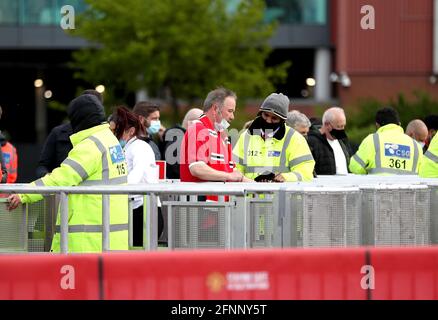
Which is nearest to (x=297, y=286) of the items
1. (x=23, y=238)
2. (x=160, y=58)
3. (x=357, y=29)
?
(x=23, y=238)

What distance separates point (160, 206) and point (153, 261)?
6.44ft

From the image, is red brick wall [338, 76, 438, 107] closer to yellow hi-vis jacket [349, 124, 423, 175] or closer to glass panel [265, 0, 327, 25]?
glass panel [265, 0, 327, 25]

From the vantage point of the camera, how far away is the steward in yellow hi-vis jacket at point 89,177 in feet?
30.0

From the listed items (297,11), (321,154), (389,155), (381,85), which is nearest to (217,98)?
(389,155)

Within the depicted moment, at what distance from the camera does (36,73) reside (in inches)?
2037

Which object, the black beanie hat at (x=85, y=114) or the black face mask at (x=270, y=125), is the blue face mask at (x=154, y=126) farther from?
the black beanie hat at (x=85, y=114)

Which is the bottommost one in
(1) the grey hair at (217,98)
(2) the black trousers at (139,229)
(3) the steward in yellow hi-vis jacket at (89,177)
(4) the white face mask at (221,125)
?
(2) the black trousers at (139,229)

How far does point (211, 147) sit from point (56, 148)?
244 cm

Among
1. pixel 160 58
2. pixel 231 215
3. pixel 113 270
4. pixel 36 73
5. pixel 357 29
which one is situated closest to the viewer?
pixel 113 270

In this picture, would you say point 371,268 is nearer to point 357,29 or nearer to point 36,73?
point 357,29

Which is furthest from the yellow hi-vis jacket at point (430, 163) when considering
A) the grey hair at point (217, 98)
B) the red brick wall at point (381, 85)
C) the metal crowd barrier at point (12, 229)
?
the red brick wall at point (381, 85)

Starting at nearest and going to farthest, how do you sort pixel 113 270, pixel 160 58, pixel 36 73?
pixel 113 270
pixel 160 58
pixel 36 73

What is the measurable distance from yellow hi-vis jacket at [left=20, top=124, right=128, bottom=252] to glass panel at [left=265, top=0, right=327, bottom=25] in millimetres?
40133

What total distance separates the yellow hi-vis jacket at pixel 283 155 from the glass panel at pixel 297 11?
1524 inches
